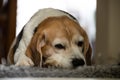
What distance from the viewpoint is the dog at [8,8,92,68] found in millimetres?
854

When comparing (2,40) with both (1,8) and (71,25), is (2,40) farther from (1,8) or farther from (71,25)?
(71,25)

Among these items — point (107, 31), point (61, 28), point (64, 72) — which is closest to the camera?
point (64, 72)

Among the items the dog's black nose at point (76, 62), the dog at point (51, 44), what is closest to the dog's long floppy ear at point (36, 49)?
the dog at point (51, 44)

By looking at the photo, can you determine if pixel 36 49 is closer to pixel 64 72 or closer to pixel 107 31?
pixel 64 72

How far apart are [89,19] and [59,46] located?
198mm

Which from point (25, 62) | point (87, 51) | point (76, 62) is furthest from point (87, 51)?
point (25, 62)

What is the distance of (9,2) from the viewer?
0.97m

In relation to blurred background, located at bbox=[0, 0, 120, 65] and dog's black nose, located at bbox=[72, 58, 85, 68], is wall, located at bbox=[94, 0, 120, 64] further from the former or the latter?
dog's black nose, located at bbox=[72, 58, 85, 68]

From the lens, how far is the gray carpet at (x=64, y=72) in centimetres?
78

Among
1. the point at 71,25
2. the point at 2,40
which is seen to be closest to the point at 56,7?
the point at 71,25

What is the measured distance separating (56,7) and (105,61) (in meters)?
0.27

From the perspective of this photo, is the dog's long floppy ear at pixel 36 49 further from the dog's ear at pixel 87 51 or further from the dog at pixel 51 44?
the dog's ear at pixel 87 51

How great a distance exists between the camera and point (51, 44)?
34.3 inches

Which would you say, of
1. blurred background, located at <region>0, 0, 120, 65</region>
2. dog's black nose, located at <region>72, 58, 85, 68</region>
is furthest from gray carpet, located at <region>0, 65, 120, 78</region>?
blurred background, located at <region>0, 0, 120, 65</region>
